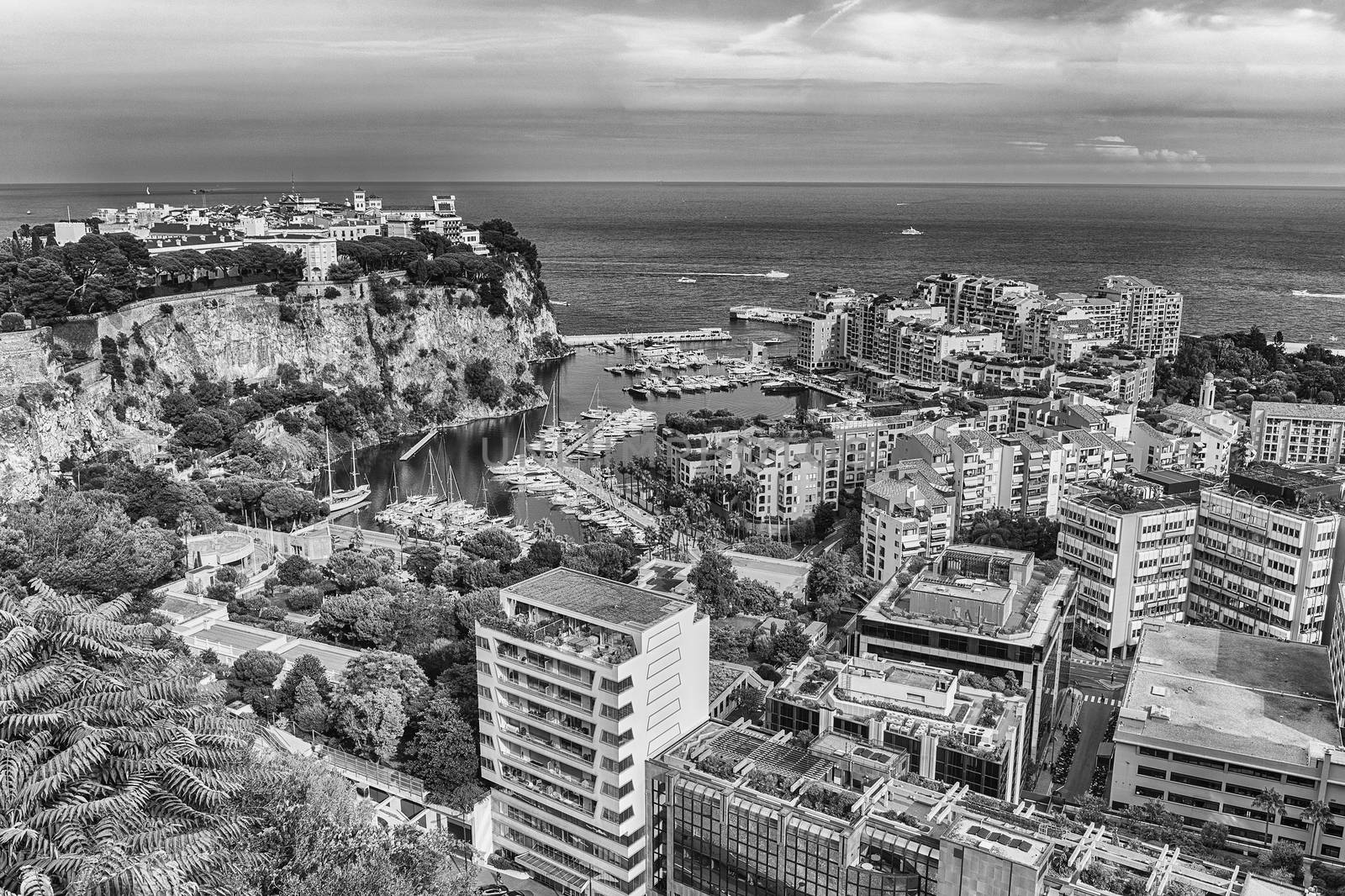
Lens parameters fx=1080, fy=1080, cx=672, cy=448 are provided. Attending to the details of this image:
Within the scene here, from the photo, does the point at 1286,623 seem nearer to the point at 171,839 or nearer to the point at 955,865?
the point at 955,865

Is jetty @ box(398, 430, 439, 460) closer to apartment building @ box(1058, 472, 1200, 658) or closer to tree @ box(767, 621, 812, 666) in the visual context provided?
tree @ box(767, 621, 812, 666)

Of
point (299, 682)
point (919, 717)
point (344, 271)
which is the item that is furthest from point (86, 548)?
point (344, 271)

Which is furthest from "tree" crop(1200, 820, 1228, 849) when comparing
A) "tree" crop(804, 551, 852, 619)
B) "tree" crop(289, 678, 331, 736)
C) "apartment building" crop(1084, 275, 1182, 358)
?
"apartment building" crop(1084, 275, 1182, 358)

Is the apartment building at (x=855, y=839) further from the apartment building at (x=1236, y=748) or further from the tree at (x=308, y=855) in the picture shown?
the apartment building at (x=1236, y=748)

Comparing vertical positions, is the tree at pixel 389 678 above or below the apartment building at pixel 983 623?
below

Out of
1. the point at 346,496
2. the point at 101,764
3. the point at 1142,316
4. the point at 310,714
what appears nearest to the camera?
the point at 101,764

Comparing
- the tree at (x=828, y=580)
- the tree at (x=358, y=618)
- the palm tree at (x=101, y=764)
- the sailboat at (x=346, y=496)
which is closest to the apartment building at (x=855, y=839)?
the palm tree at (x=101, y=764)

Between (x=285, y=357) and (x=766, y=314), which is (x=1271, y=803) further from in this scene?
(x=766, y=314)
